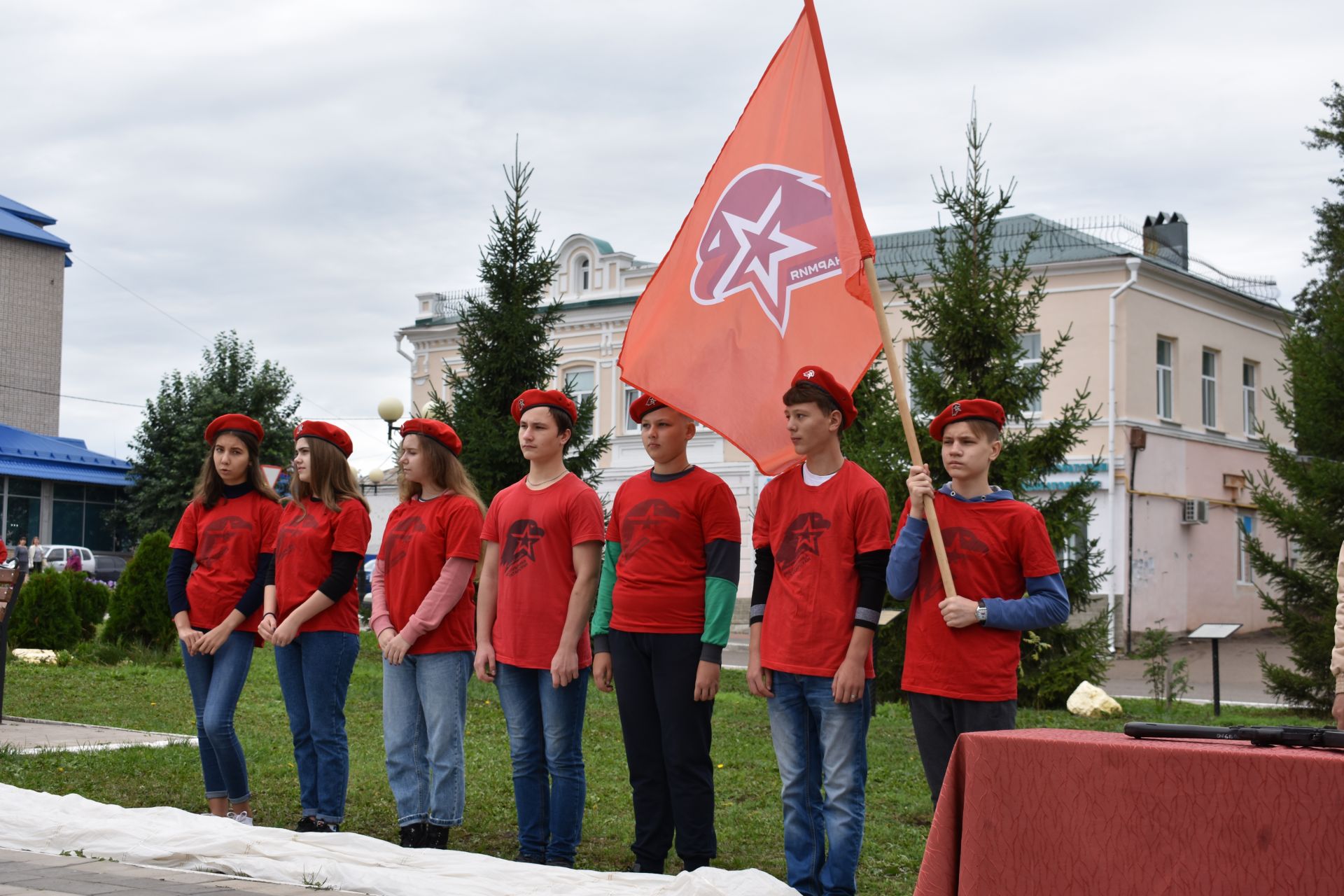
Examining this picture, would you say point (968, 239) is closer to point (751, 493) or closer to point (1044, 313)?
point (1044, 313)

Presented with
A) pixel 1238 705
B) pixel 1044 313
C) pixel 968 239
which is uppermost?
pixel 1044 313

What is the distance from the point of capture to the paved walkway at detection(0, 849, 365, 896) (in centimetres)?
495

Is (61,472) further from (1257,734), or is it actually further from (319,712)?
(1257,734)

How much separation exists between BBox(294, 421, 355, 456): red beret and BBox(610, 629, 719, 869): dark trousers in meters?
2.05

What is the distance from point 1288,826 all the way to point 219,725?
5005 millimetres

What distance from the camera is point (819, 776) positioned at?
17.5 feet

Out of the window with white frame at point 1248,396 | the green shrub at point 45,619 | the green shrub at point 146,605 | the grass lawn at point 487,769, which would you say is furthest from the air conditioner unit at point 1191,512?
the green shrub at point 45,619

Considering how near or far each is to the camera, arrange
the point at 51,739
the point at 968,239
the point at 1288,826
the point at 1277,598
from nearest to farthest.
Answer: the point at 1288,826, the point at 51,739, the point at 968,239, the point at 1277,598

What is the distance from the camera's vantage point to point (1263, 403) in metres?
33.4

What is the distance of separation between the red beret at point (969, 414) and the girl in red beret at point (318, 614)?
116 inches

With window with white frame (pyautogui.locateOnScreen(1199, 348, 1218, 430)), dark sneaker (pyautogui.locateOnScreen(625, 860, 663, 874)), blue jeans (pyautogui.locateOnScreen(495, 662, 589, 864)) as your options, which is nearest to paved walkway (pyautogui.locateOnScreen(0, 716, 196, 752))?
blue jeans (pyautogui.locateOnScreen(495, 662, 589, 864))

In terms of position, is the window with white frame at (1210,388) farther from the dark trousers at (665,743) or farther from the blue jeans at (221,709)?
the blue jeans at (221,709)

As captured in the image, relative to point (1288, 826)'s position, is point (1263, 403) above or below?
above

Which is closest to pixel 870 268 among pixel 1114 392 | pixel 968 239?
pixel 968 239
